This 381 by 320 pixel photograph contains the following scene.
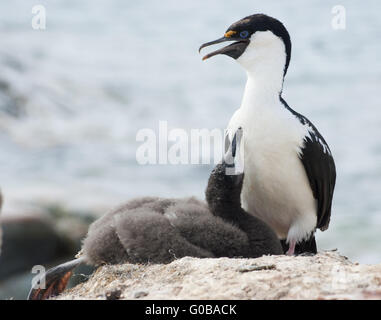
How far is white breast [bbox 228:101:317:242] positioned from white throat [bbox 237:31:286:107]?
179 mm

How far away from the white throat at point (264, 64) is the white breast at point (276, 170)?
0.59 feet

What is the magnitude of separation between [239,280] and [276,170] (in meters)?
1.99

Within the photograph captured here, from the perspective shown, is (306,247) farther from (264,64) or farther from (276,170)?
(264,64)

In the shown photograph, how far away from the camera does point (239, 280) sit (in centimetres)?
511

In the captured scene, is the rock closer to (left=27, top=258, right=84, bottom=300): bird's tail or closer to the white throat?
(left=27, top=258, right=84, bottom=300): bird's tail

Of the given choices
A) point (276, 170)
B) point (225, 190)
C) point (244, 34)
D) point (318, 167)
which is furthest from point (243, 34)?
point (225, 190)

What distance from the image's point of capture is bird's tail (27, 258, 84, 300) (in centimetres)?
624

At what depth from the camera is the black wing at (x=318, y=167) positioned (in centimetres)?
697

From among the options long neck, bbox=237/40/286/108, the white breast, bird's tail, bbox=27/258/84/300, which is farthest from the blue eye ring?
bird's tail, bbox=27/258/84/300

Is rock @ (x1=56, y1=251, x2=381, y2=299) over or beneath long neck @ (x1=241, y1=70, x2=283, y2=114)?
beneath
